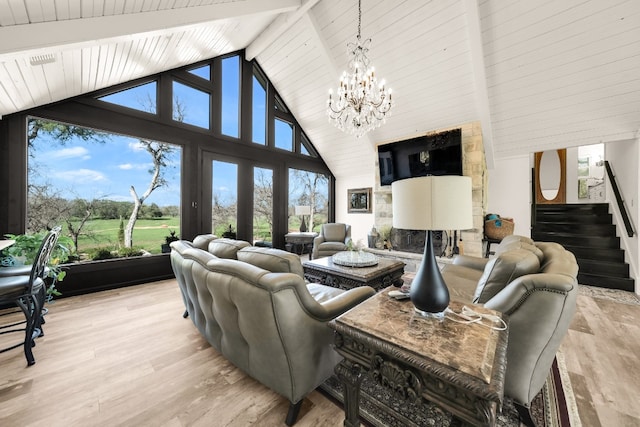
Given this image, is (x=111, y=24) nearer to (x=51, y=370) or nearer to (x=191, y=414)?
(x=51, y=370)

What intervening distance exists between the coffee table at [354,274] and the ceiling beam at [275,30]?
145 inches

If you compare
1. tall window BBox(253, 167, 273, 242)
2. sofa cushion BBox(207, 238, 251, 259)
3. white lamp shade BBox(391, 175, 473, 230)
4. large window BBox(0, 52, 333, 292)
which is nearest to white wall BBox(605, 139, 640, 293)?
white lamp shade BBox(391, 175, 473, 230)

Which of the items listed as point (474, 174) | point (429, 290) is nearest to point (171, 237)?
point (429, 290)

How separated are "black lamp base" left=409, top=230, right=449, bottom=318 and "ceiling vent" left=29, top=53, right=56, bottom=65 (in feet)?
11.3

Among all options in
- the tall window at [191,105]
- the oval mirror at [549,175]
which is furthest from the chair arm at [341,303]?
the oval mirror at [549,175]

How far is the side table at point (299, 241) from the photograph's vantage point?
5566 millimetres

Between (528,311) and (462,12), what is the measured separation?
12.5ft

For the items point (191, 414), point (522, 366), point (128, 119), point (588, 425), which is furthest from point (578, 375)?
point (128, 119)

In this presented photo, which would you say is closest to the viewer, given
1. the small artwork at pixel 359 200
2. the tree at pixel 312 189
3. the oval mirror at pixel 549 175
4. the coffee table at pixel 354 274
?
the coffee table at pixel 354 274

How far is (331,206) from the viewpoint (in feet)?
23.8

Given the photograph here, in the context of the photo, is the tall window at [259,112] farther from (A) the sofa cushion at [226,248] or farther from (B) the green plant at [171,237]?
(A) the sofa cushion at [226,248]

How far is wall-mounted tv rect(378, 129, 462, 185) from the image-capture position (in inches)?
173

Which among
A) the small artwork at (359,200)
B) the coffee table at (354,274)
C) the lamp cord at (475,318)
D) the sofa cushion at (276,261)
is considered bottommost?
the coffee table at (354,274)

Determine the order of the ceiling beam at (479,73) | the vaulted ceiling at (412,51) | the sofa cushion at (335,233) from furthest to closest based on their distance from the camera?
Result: the sofa cushion at (335,233)
the ceiling beam at (479,73)
the vaulted ceiling at (412,51)
